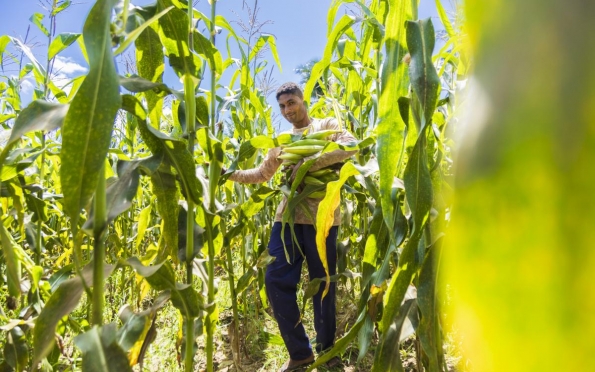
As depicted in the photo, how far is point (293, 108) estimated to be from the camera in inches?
80.3

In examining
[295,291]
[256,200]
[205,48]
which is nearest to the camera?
[205,48]

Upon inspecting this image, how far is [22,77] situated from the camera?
6.54 feet

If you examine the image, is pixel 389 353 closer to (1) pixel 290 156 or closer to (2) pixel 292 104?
(1) pixel 290 156

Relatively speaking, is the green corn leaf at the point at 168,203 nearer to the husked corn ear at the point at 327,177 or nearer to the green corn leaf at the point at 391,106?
the green corn leaf at the point at 391,106

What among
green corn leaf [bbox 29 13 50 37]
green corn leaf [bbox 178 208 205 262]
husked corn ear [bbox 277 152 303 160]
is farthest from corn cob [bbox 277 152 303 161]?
green corn leaf [bbox 29 13 50 37]

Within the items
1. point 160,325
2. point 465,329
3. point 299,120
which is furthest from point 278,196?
point 465,329

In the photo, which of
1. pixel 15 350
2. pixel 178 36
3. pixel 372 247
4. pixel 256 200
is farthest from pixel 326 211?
pixel 15 350

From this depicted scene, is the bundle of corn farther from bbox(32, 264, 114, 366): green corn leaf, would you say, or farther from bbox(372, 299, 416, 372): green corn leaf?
bbox(32, 264, 114, 366): green corn leaf

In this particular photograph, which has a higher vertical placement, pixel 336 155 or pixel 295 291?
pixel 336 155

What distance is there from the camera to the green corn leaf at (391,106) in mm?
626

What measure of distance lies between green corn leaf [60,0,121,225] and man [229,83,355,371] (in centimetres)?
128

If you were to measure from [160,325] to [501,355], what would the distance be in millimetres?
2591

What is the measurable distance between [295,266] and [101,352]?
4.75ft

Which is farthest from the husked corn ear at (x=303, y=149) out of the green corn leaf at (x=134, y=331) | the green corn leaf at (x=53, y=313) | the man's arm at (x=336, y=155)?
the green corn leaf at (x=53, y=313)
